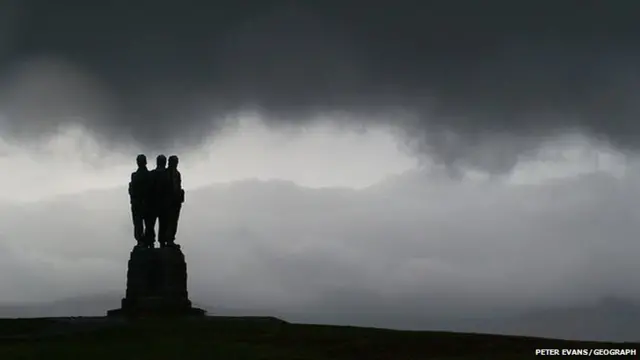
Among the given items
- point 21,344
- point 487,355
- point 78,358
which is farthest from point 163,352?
point 487,355

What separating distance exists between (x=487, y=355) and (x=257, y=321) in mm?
9225

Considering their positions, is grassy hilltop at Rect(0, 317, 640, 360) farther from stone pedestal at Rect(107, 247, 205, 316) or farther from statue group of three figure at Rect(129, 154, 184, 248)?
statue group of three figure at Rect(129, 154, 184, 248)

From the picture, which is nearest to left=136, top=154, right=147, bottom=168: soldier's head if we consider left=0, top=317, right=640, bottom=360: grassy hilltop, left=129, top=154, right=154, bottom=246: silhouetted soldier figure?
left=129, top=154, right=154, bottom=246: silhouetted soldier figure

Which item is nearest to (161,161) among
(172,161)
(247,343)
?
(172,161)

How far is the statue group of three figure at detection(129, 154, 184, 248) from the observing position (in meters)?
37.8

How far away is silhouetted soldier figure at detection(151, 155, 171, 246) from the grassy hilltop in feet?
22.4

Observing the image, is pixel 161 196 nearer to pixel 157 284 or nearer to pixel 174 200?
pixel 174 200

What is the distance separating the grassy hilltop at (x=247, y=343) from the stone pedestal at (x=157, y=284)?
4063mm

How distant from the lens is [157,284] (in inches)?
1437

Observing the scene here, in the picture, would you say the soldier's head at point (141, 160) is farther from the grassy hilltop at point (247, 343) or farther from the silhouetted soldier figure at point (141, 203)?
the grassy hilltop at point (247, 343)

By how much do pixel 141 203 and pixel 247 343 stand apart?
1194cm

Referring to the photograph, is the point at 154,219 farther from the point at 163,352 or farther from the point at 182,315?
the point at 163,352

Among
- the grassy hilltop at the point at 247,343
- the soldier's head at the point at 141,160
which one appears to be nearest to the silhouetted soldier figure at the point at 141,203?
Result: the soldier's head at the point at 141,160

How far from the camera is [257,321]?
31.9 m
